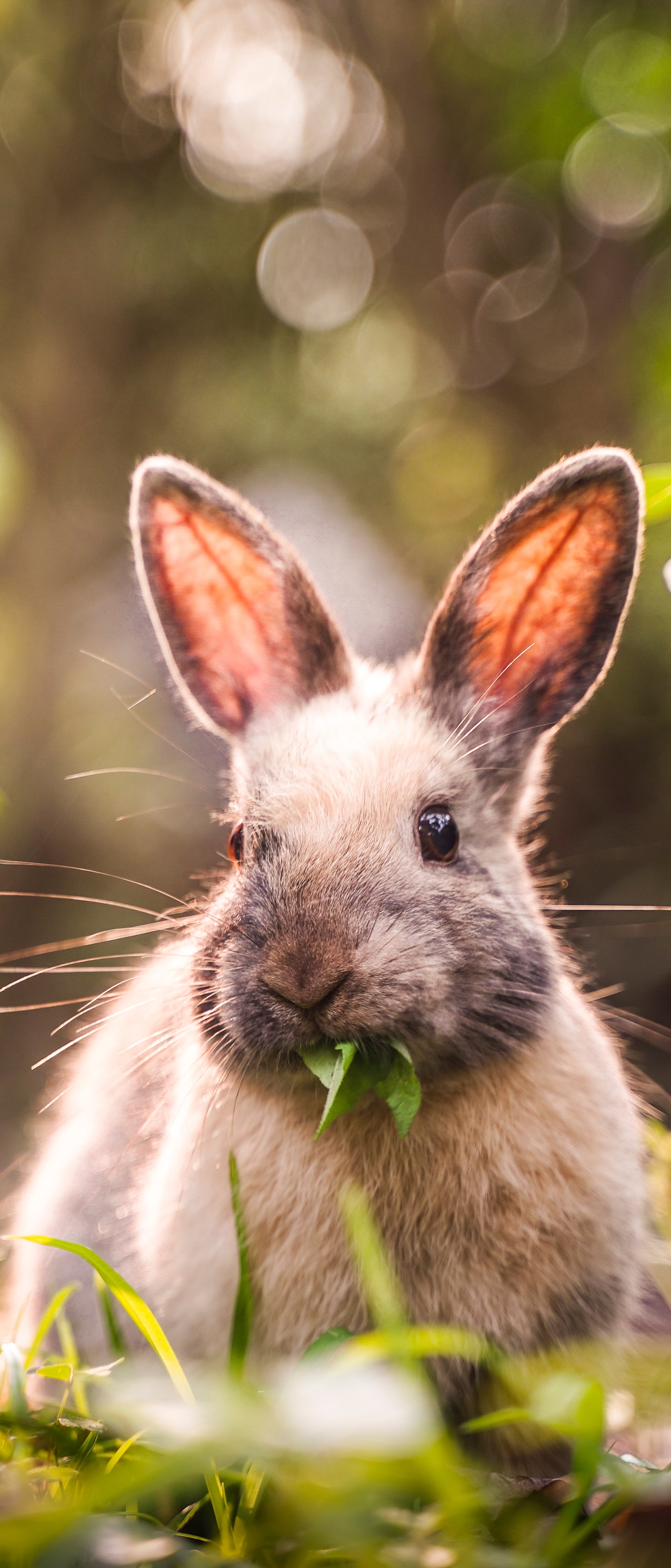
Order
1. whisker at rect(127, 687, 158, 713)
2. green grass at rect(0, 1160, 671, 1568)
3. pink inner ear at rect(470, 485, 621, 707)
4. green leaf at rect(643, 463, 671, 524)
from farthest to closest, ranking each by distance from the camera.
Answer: whisker at rect(127, 687, 158, 713), pink inner ear at rect(470, 485, 621, 707), green leaf at rect(643, 463, 671, 524), green grass at rect(0, 1160, 671, 1568)

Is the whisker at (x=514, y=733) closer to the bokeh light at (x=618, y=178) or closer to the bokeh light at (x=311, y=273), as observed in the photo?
the bokeh light at (x=618, y=178)

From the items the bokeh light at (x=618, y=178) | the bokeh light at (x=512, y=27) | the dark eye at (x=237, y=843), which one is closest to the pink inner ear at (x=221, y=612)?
the dark eye at (x=237, y=843)

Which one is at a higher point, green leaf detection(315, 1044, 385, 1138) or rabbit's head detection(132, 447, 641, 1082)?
rabbit's head detection(132, 447, 641, 1082)

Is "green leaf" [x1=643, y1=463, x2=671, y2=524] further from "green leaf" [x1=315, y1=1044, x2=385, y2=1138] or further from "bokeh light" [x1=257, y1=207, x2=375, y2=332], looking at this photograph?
"bokeh light" [x1=257, y1=207, x2=375, y2=332]

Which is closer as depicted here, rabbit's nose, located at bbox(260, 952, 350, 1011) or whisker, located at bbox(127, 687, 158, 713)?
rabbit's nose, located at bbox(260, 952, 350, 1011)

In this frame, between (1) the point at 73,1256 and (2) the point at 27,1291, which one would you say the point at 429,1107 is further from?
(2) the point at 27,1291

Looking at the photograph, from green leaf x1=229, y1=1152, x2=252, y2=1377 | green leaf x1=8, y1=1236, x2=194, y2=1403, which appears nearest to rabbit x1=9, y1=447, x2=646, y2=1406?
green leaf x1=229, y1=1152, x2=252, y2=1377

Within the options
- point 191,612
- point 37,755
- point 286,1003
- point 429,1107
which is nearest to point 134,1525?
point 286,1003
